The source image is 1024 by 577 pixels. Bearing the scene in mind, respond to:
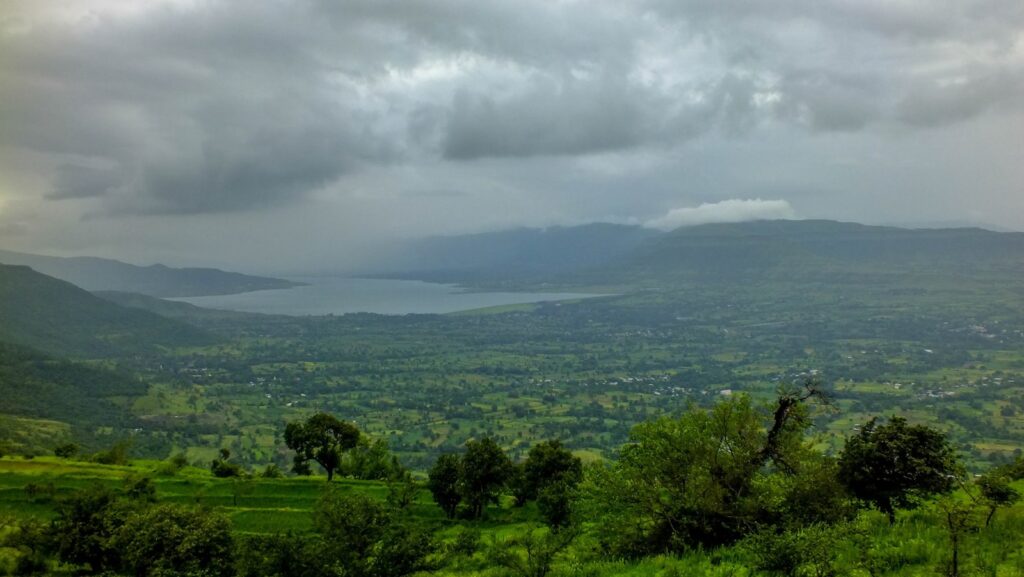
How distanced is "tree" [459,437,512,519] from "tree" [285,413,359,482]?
16984 millimetres

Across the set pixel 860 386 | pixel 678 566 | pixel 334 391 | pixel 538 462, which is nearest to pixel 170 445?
pixel 334 391

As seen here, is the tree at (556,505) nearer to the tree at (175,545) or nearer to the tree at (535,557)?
the tree at (535,557)

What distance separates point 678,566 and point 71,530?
29.0m

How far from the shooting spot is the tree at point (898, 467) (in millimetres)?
19531

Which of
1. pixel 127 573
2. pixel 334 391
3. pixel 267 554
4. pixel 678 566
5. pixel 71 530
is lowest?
pixel 334 391

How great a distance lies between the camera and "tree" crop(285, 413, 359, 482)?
53188 mm

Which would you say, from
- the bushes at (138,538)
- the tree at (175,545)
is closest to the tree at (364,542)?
the tree at (175,545)

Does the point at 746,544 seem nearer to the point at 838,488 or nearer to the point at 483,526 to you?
the point at 838,488

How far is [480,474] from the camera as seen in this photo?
42812mm

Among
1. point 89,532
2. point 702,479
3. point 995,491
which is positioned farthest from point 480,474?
point 995,491

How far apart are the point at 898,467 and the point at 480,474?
2942cm

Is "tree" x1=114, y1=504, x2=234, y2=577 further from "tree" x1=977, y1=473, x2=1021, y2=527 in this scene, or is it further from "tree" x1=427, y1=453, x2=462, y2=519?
"tree" x1=977, y1=473, x2=1021, y2=527

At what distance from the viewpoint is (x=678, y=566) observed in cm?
1631

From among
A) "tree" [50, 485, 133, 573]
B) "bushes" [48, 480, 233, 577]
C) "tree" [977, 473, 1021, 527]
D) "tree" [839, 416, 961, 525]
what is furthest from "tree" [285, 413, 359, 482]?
"tree" [977, 473, 1021, 527]
